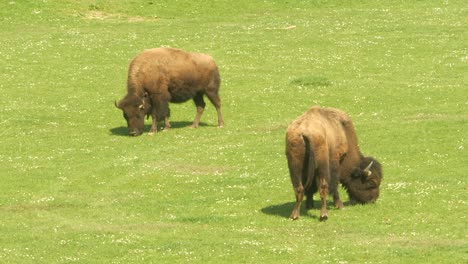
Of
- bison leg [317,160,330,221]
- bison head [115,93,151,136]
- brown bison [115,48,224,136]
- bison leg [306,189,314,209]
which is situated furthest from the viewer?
brown bison [115,48,224,136]

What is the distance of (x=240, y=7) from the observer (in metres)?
65.8

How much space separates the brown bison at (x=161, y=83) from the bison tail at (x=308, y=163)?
1452 centimetres

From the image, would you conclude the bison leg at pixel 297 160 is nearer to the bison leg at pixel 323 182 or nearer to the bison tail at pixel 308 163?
the bison tail at pixel 308 163

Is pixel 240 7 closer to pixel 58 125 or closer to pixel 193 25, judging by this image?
pixel 193 25

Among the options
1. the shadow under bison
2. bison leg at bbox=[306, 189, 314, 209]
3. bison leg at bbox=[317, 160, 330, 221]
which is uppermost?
bison leg at bbox=[317, 160, 330, 221]

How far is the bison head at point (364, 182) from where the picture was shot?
28.1 meters

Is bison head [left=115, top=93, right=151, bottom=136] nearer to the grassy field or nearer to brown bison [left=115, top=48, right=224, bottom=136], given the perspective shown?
brown bison [left=115, top=48, right=224, bottom=136]

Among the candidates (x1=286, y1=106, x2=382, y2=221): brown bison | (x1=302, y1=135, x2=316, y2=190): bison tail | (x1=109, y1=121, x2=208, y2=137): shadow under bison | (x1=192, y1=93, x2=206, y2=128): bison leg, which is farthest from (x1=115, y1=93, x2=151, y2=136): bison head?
(x1=302, y1=135, x2=316, y2=190): bison tail

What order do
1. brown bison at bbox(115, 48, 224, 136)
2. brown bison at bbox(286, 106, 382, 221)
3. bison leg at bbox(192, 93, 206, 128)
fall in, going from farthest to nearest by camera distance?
bison leg at bbox(192, 93, 206, 128), brown bison at bbox(115, 48, 224, 136), brown bison at bbox(286, 106, 382, 221)

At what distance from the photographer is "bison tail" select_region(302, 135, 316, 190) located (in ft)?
84.9

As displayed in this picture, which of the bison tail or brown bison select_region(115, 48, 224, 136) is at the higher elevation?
the bison tail

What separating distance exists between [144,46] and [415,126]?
20.6 meters

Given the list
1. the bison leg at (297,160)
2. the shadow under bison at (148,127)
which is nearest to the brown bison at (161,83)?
the shadow under bison at (148,127)

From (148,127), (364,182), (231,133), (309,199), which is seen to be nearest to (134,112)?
(148,127)
